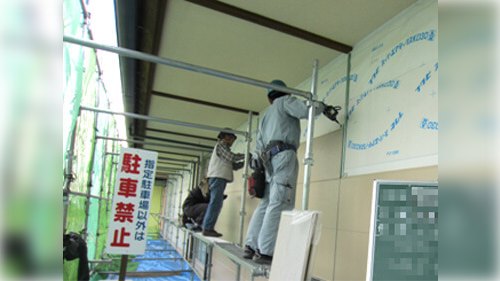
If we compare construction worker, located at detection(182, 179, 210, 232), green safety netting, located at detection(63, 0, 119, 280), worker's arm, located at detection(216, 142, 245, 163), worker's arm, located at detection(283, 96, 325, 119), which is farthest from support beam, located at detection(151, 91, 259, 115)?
worker's arm, located at detection(283, 96, 325, 119)

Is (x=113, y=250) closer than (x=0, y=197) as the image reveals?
No

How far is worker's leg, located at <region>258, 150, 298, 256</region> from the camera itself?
2.22m

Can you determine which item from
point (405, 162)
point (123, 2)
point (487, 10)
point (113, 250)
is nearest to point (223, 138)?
point (113, 250)

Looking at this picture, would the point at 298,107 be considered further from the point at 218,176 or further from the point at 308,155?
the point at 218,176

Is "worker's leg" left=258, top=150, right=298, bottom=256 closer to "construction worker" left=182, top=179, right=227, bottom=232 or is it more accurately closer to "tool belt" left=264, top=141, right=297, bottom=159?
"tool belt" left=264, top=141, right=297, bottom=159

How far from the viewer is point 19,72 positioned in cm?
17

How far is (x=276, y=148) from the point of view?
7.73ft

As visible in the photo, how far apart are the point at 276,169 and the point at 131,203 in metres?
1.33

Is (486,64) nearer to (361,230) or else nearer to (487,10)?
(487,10)

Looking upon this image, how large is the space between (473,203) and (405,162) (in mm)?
1633

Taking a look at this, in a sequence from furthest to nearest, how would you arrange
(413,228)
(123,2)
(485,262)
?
(123,2) → (413,228) → (485,262)

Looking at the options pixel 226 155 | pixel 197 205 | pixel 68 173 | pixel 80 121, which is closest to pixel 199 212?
pixel 197 205

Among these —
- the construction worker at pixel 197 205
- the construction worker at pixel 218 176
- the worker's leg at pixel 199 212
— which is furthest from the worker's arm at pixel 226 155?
the worker's leg at pixel 199 212

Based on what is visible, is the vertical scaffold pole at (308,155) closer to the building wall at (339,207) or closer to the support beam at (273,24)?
the building wall at (339,207)
